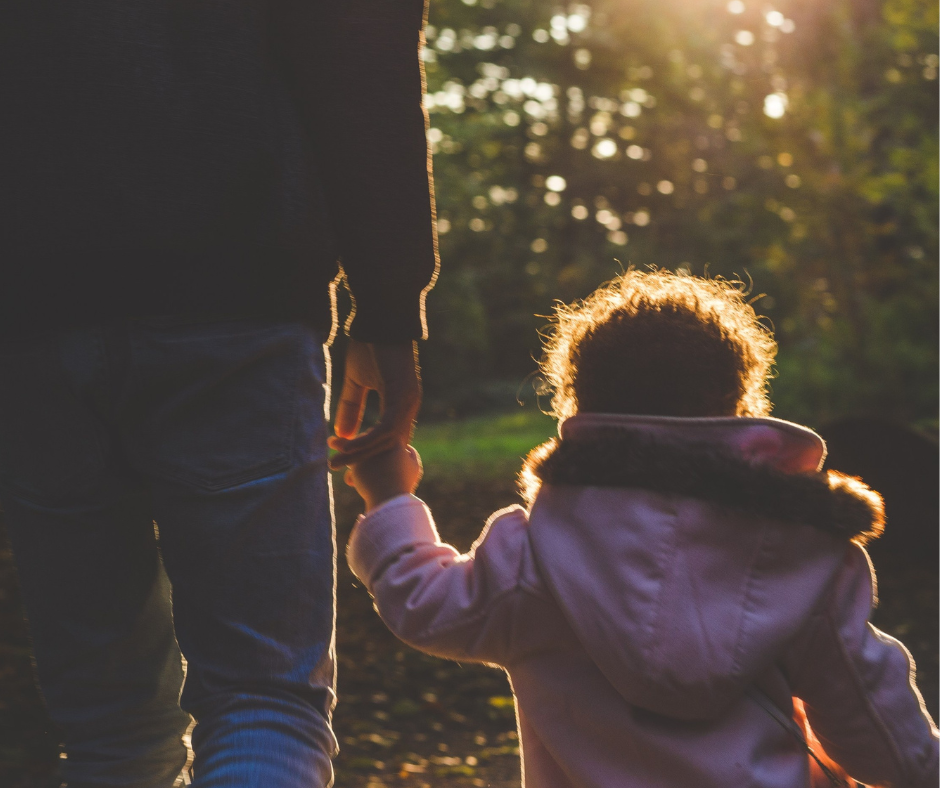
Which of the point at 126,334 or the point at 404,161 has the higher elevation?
the point at 404,161

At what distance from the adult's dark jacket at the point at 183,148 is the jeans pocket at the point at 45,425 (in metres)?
0.05

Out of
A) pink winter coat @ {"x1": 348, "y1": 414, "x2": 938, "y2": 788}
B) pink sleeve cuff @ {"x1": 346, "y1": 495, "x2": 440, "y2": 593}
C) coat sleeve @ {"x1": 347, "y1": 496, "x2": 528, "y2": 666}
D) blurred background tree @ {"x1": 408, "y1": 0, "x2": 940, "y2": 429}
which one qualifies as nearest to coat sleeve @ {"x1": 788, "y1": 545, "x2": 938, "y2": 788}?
pink winter coat @ {"x1": 348, "y1": 414, "x2": 938, "y2": 788}

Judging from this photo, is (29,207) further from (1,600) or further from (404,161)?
(1,600)

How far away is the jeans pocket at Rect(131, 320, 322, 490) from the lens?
1.53 metres

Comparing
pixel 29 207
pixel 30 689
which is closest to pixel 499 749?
pixel 30 689

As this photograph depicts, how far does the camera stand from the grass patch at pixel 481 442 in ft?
41.1

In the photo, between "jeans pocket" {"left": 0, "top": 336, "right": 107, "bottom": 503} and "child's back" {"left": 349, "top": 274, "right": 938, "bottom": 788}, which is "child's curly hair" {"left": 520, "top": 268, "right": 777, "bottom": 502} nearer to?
"child's back" {"left": 349, "top": 274, "right": 938, "bottom": 788}

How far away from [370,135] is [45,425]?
72 centimetres

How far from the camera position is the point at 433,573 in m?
1.81

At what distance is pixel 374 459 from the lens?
1907mm

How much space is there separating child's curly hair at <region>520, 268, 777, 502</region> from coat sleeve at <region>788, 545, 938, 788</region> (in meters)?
0.37

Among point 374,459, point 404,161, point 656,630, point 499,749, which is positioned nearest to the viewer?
point 656,630

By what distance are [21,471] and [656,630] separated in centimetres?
108

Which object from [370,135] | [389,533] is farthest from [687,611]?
[370,135]
